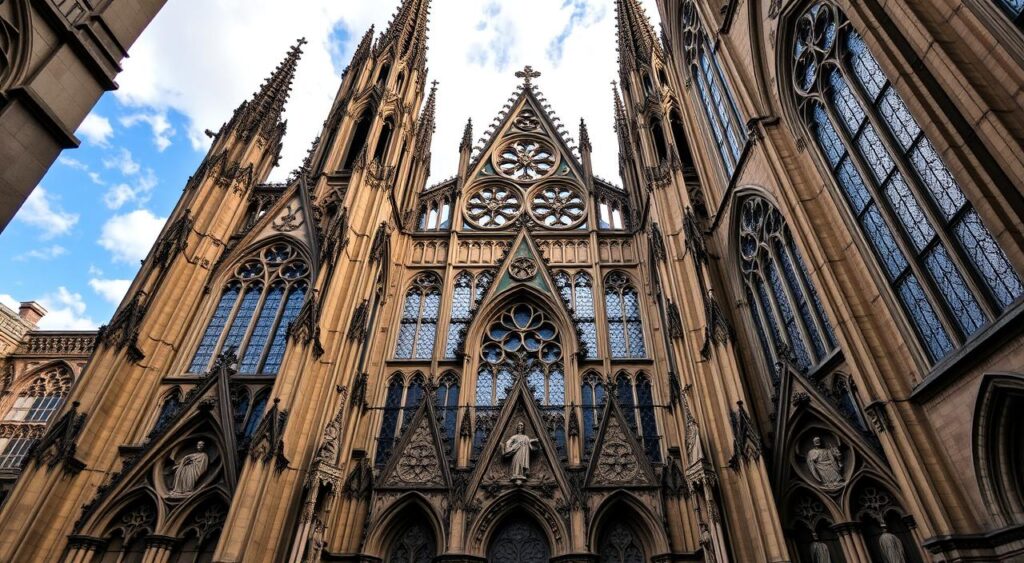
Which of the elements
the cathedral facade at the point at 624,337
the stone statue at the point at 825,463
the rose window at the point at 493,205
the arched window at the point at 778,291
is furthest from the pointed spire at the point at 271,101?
the stone statue at the point at 825,463

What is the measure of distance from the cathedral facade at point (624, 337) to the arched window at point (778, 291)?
3.6 inches

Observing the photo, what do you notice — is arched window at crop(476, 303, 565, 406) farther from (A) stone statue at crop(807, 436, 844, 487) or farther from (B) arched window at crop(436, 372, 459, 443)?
(A) stone statue at crop(807, 436, 844, 487)

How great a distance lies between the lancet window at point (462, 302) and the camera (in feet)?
59.0

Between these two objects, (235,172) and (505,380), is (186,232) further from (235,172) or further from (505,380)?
(505,380)

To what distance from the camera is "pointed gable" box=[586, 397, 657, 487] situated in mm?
14038

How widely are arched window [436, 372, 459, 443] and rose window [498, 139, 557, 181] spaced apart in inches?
397

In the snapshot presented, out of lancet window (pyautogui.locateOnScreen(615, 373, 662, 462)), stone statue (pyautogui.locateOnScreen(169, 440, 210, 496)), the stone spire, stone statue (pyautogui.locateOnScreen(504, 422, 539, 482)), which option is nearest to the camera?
stone statue (pyautogui.locateOnScreen(169, 440, 210, 496))

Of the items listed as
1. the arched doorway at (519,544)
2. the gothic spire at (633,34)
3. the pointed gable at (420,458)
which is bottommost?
Answer: the arched doorway at (519,544)

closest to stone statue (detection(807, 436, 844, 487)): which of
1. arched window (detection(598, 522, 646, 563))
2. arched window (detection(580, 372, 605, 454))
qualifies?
arched window (detection(598, 522, 646, 563))

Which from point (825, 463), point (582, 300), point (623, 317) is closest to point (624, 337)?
point (623, 317)

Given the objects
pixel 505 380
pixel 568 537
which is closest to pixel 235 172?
pixel 505 380

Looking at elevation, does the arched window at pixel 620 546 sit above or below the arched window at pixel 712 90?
below

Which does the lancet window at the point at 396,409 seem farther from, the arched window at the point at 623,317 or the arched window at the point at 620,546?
the arched window at the point at 620,546

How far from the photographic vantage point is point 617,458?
47.6ft
